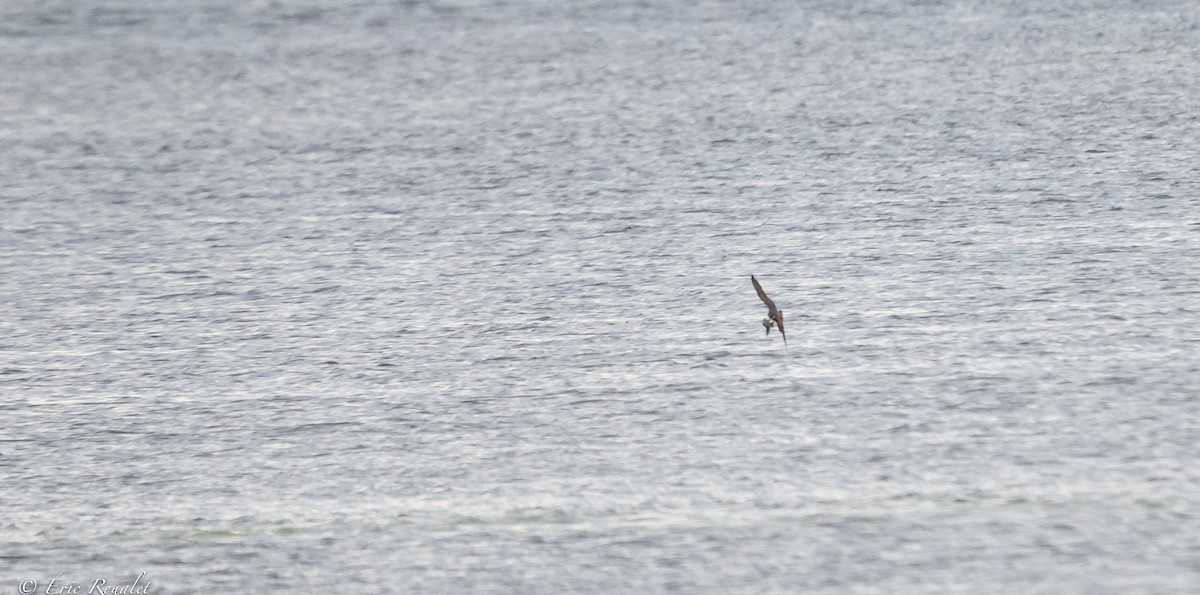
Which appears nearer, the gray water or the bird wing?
the gray water

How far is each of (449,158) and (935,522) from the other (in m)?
0.48

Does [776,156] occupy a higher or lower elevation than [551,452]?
higher

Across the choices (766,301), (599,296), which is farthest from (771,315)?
(599,296)

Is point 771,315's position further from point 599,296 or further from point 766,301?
point 599,296

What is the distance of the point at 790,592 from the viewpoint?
624 mm

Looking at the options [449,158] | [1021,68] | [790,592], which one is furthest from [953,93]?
[790,592]

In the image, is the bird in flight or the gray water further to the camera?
the bird in flight

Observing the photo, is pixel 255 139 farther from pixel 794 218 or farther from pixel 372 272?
pixel 794 218

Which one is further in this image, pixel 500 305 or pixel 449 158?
pixel 449 158

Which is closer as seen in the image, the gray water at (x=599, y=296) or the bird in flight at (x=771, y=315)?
the gray water at (x=599, y=296)

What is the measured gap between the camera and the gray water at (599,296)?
668 mm

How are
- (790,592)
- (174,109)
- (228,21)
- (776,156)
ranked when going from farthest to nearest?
(228,21) < (174,109) < (776,156) < (790,592)

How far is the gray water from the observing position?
2.19 feet

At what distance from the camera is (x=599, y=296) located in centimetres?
85
